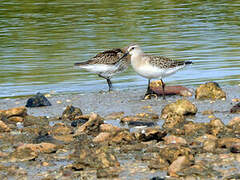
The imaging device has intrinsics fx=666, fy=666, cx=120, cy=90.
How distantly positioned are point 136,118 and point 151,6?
26974 mm

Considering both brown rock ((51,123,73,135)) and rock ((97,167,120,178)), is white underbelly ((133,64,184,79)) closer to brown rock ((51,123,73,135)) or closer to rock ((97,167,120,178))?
brown rock ((51,123,73,135))

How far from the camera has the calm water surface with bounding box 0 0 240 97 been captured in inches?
695

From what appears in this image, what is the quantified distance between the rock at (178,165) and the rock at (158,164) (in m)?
0.20

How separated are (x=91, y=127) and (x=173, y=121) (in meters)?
1.28

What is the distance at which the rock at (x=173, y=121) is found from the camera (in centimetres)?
1027

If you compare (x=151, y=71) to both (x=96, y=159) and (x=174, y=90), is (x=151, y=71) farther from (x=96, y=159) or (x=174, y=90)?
(x=96, y=159)

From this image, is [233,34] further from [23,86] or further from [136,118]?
[136,118]

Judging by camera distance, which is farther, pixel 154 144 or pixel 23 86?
pixel 23 86

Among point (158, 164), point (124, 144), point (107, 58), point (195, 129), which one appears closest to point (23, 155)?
point (124, 144)

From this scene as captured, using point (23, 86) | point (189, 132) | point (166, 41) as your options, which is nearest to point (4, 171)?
point (189, 132)

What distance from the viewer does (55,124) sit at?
10.9 metres

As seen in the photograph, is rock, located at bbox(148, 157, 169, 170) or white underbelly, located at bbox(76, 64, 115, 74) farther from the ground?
white underbelly, located at bbox(76, 64, 115, 74)

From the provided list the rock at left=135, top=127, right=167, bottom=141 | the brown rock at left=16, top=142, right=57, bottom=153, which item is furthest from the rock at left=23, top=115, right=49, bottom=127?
the rock at left=135, top=127, right=167, bottom=141

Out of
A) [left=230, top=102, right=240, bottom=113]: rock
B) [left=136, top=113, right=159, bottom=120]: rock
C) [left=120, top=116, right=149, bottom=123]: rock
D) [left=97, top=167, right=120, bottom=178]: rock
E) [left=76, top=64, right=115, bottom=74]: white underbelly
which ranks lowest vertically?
[left=97, top=167, right=120, bottom=178]: rock
